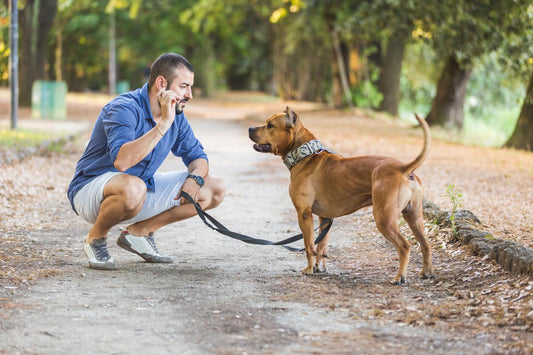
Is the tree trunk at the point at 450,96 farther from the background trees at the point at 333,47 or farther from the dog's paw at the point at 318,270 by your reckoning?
the dog's paw at the point at 318,270

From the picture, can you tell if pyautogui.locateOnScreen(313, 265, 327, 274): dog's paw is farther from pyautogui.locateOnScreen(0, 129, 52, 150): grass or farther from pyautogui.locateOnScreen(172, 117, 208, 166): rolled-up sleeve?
pyautogui.locateOnScreen(0, 129, 52, 150): grass

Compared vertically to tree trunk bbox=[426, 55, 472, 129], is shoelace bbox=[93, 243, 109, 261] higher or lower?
lower

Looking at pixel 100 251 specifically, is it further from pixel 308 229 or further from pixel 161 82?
pixel 308 229

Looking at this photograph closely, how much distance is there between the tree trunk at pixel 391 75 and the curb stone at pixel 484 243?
2056cm

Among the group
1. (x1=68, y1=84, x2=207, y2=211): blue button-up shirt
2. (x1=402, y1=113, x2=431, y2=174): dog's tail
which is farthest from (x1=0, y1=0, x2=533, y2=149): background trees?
(x1=68, y1=84, x2=207, y2=211): blue button-up shirt

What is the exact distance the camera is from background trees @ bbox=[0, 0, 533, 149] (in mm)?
19484

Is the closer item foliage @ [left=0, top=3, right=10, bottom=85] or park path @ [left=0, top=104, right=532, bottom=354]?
park path @ [left=0, top=104, right=532, bottom=354]

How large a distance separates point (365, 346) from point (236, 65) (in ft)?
219

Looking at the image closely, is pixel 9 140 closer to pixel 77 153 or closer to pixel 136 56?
pixel 77 153

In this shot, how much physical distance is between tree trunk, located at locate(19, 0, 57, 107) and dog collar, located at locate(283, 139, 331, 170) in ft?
73.4

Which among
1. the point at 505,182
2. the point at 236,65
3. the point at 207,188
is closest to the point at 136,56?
the point at 236,65

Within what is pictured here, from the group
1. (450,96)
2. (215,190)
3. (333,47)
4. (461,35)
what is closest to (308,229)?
(215,190)

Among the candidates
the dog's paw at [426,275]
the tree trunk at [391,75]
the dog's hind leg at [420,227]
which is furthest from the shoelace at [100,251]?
the tree trunk at [391,75]

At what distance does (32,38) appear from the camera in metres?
26.5
